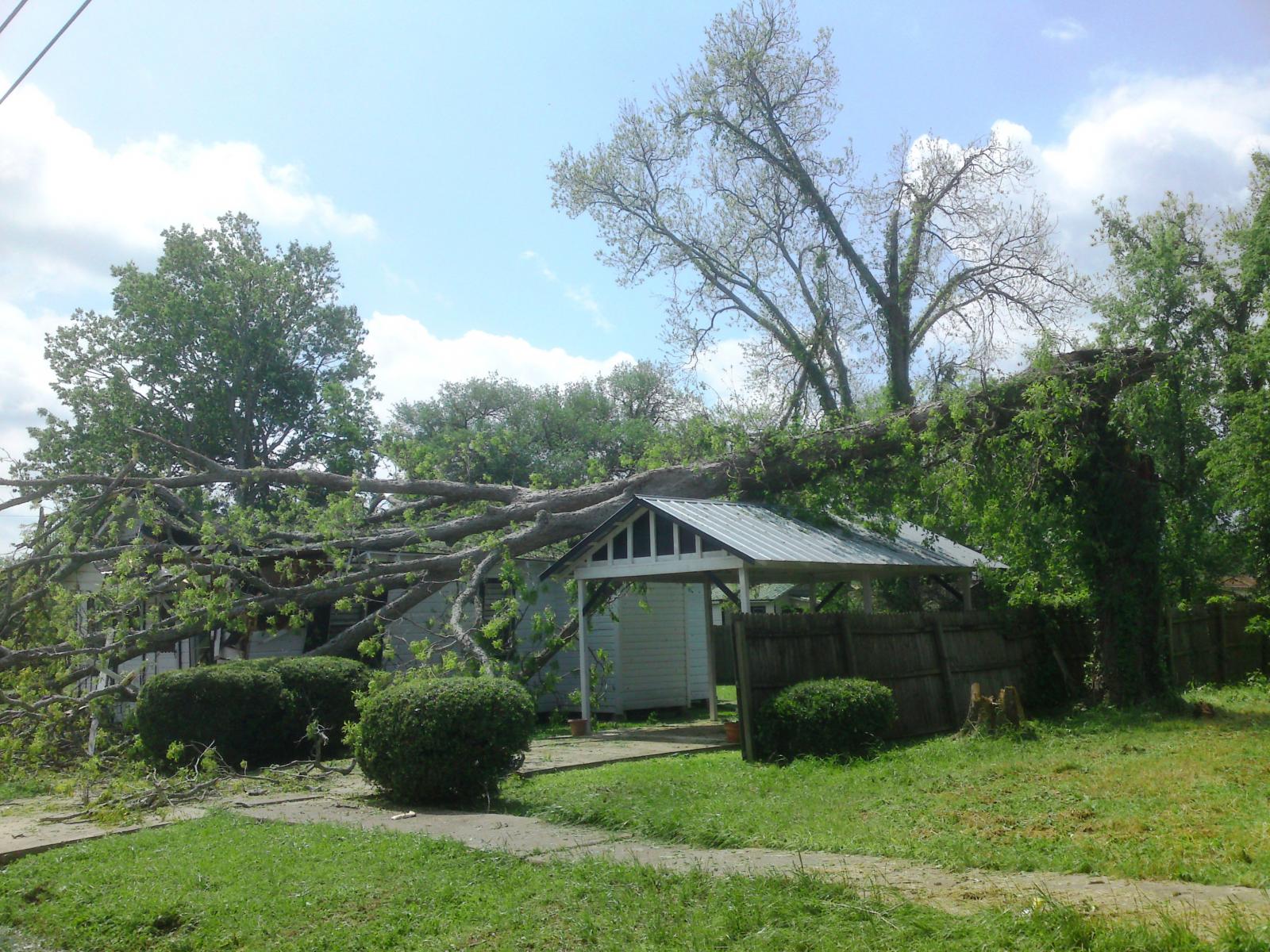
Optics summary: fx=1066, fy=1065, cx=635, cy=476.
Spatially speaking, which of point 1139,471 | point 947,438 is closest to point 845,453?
point 947,438

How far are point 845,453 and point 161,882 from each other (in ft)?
44.5

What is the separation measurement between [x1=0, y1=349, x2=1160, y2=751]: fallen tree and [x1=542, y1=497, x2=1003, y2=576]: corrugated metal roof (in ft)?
4.44

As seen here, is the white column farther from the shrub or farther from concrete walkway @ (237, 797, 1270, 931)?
A: concrete walkway @ (237, 797, 1270, 931)

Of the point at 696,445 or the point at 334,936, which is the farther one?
the point at 696,445

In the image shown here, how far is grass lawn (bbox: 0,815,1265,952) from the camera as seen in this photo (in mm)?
5066

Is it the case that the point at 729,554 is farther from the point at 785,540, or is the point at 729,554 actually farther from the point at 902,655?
the point at 902,655

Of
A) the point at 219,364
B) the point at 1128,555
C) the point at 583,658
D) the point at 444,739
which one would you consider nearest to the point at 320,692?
the point at 583,658

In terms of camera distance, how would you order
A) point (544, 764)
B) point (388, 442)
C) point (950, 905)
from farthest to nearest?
1. point (388, 442)
2. point (544, 764)
3. point (950, 905)

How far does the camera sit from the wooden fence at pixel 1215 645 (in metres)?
19.0

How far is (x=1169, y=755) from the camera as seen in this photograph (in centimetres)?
1073

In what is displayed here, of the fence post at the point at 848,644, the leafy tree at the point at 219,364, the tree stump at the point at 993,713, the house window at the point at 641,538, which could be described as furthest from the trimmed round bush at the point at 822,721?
the leafy tree at the point at 219,364

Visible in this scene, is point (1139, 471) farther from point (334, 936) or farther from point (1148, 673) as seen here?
point (334, 936)

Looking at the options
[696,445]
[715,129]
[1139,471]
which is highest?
[715,129]

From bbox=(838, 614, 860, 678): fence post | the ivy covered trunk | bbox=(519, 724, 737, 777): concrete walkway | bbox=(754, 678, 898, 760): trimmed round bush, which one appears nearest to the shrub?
bbox=(519, 724, 737, 777): concrete walkway
